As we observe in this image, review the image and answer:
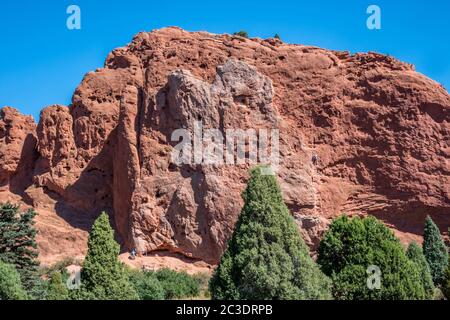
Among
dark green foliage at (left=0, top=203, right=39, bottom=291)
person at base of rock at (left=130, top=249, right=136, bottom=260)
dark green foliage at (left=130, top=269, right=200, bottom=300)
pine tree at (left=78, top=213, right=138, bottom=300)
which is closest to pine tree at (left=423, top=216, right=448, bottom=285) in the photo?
dark green foliage at (left=130, top=269, right=200, bottom=300)

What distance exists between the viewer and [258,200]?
11789 mm

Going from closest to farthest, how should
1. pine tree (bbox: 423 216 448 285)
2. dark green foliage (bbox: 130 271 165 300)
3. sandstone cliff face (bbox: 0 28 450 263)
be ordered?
dark green foliage (bbox: 130 271 165 300), pine tree (bbox: 423 216 448 285), sandstone cliff face (bbox: 0 28 450 263)

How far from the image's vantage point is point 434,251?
24141 mm

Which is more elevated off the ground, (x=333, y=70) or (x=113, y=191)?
(x=333, y=70)

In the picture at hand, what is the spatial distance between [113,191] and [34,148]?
6.41 m

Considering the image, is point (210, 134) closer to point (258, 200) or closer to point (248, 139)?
point (248, 139)

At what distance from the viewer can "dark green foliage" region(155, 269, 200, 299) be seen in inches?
759

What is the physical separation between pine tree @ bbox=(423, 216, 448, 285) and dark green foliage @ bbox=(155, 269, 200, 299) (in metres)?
10.1

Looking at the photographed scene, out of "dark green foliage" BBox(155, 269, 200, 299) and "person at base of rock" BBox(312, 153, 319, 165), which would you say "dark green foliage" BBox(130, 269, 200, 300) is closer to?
"dark green foliage" BBox(155, 269, 200, 299)
